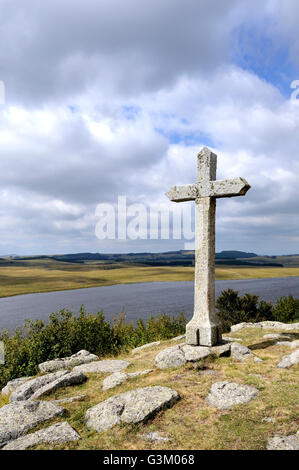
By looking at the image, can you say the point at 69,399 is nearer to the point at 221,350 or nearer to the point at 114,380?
the point at 114,380

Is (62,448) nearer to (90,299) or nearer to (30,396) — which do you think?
(30,396)

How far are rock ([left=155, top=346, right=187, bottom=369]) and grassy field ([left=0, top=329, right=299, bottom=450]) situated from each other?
0.35m

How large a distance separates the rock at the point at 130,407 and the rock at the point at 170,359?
2.45m

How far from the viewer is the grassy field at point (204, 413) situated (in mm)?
5660

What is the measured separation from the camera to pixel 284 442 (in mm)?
5305

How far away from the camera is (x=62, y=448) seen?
18.5 feet

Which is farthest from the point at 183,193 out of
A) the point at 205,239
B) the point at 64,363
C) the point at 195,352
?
the point at 64,363

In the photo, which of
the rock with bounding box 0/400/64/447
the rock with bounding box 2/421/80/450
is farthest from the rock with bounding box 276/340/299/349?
the rock with bounding box 2/421/80/450

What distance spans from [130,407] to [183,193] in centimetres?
755

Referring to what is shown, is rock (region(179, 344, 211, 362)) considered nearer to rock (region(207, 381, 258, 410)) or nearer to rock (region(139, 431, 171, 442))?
rock (region(207, 381, 258, 410))

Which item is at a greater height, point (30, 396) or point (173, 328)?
point (30, 396)

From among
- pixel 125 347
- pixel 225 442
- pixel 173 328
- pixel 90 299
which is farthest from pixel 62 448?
pixel 90 299

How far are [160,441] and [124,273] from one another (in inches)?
4961

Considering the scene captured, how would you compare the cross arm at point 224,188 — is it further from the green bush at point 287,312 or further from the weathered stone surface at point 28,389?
the green bush at point 287,312
